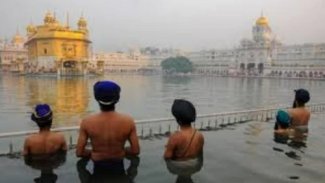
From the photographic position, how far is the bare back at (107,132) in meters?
4.64

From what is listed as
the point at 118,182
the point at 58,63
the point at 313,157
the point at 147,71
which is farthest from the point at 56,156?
the point at 147,71

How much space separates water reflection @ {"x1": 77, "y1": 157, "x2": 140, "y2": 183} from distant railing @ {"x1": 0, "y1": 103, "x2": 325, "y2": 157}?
1.97 m

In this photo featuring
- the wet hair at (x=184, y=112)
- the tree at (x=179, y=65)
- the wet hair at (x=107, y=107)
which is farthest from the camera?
the tree at (x=179, y=65)

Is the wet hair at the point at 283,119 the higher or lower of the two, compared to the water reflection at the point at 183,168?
higher

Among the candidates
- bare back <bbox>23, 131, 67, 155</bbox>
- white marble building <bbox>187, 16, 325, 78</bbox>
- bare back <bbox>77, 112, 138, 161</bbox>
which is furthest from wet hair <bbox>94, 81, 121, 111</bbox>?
white marble building <bbox>187, 16, 325, 78</bbox>

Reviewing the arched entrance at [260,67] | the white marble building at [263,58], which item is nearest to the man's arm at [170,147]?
the white marble building at [263,58]

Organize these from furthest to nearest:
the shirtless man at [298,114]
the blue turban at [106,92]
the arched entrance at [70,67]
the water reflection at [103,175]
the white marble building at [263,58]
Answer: the white marble building at [263,58], the arched entrance at [70,67], the shirtless man at [298,114], the water reflection at [103,175], the blue turban at [106,92]

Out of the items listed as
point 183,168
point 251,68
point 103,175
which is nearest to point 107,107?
point 103,175

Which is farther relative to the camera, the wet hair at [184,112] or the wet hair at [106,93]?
the wet hair at [184,112]

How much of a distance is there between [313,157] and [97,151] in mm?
4466

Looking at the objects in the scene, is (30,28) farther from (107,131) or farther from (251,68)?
(107,131)

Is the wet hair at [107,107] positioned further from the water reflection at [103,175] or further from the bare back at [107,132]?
the water reflection at [103,175]

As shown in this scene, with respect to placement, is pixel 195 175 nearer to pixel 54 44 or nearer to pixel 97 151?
pixel 97 151

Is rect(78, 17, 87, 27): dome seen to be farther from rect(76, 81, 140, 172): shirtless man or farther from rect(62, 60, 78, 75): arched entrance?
rect(76, 81, 140, 172): shirtless man
